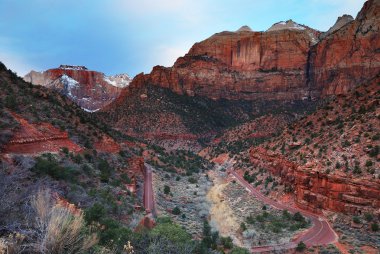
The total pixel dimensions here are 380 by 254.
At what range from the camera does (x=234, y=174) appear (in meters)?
41.2

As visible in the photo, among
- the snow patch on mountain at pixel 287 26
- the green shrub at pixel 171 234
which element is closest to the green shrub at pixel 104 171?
the green shrub at pixel 171 234

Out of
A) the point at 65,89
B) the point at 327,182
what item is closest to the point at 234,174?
the point at 327,182

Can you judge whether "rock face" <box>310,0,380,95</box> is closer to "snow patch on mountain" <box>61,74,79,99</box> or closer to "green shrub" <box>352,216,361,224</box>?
"green shrub" <box>352,216,361,224</box>

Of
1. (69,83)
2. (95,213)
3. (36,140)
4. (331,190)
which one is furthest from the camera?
(69,83)

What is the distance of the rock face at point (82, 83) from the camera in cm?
16177

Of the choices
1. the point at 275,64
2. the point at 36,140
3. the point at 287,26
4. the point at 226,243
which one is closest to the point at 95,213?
the point at 226,243

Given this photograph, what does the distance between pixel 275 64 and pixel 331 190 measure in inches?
3460

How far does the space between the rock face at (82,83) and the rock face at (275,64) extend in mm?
73182

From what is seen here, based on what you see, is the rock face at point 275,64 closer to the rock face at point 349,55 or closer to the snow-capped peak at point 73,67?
the rock face at point 349,55

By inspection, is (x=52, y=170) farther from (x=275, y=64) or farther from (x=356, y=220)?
(x=275, y=64)

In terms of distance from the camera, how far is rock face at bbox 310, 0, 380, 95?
257 ft

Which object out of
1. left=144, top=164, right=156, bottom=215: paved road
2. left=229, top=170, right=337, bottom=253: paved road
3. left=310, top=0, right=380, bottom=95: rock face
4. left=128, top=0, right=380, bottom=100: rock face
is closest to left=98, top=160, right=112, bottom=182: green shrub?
left=144, top=164, right=156, bottom=215: paved road

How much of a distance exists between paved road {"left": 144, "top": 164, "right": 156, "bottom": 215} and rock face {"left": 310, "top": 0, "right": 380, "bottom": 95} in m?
63.3

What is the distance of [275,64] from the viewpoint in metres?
104
